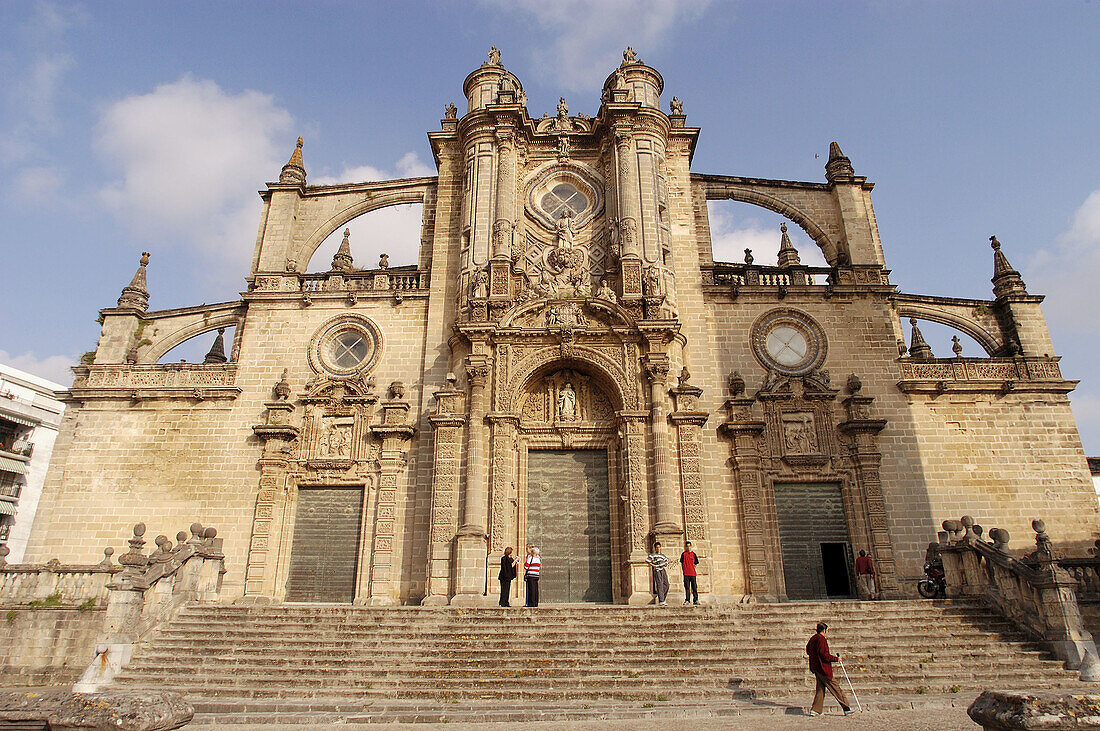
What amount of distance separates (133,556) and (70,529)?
288 inches

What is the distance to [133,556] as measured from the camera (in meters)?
13.3

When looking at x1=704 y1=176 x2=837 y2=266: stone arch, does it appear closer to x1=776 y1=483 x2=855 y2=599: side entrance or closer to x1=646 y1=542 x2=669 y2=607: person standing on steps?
x1=776 y1=483 x2=855 y2=599: side entrance

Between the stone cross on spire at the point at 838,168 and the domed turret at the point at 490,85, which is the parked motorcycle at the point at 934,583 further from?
the domed turret at the point at 490,85

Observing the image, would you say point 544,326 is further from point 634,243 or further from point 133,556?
point 133,556

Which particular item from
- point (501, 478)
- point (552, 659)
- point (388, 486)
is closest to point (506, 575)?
point (501, 478)

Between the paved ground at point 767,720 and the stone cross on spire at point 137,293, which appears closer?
the paved ground at point 767,720

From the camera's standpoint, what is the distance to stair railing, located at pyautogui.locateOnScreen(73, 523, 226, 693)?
11703 millimetres

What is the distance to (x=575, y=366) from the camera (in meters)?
19.1

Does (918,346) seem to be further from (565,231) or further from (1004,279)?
(565,231)

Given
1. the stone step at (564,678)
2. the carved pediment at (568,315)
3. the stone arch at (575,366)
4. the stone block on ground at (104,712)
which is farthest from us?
the carved pediment at (568,315)

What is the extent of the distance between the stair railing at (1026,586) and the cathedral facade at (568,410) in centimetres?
303

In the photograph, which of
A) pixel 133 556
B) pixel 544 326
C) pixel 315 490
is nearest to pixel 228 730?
pixel 133 556

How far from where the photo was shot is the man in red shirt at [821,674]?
9.11 metres

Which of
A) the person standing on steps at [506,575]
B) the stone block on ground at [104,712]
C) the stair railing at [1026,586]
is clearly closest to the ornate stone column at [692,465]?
the person standing on steps at [506,575]
